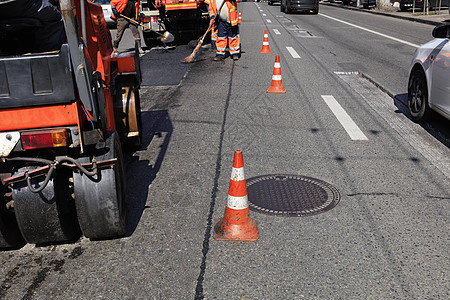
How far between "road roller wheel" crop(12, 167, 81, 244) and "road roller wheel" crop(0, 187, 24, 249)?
17 cm

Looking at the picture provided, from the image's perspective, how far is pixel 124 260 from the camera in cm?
362

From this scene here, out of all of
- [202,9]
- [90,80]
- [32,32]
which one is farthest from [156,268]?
[202,9]

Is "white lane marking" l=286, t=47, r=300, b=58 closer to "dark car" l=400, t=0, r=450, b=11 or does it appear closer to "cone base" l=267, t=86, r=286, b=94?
"cone base" l=267, t=86, r=286, b=94

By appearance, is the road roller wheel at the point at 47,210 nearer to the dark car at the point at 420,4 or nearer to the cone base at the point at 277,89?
the cone base at the point at 277,89

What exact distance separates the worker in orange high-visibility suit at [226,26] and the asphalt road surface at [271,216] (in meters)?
3.44

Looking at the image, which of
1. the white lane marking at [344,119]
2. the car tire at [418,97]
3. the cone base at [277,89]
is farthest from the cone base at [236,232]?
the cone base at [277,89]

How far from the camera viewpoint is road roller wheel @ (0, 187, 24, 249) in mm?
3643

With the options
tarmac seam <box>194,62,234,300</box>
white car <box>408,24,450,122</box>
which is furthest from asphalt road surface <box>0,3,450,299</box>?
white car <box>408,24,450,122</box>

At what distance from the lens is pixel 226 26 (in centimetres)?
1261

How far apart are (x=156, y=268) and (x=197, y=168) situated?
204cm

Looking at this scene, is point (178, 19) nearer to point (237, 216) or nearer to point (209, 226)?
point (209, 226)

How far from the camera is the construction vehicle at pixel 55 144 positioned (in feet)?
10.8

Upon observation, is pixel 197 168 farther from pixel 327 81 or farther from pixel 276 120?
pixel 327 81

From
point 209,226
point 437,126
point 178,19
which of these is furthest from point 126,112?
→ point 178,19
